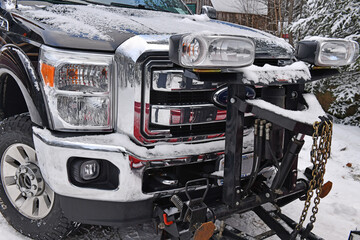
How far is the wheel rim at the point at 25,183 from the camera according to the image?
100 inches

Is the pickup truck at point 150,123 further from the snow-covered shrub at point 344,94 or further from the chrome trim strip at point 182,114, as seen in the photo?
the snow-covered shrub at point 344,94

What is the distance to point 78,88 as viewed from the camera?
2164 mm

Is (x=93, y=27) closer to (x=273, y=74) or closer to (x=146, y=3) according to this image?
(x=273, y=74)

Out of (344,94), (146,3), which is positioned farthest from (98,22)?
(344,94)

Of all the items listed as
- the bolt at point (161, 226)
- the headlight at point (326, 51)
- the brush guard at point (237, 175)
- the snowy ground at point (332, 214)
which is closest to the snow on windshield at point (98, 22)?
the headlight at point (326, 51)

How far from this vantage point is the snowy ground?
9.69 feet

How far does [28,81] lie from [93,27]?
575 millimetres

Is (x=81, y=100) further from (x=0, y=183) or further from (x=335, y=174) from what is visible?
(x=335, y=174)

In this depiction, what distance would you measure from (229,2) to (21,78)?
77.3 feet

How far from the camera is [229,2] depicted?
24109mm

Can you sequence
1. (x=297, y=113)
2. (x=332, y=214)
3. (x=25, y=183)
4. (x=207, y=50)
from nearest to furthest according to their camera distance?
(x=207, y=50) → (x=297, y=113) → (x=25, y=183) → (x=332, y=214)

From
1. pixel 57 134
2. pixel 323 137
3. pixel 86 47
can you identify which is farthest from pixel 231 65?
pixel 57 134

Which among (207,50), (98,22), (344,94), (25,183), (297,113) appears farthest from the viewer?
(344,94)

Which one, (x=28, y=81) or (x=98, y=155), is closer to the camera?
(x=98, y=155)
